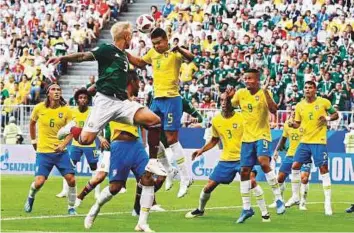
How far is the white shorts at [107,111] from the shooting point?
17.4 metres

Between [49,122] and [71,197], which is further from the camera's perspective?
[49,122]

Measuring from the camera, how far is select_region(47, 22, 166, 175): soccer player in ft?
56.3

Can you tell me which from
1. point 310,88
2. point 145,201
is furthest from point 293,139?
point 145,201

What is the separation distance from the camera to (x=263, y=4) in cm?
4284

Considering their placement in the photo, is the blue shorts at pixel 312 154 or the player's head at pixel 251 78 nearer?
the player's head at pixel 251 78

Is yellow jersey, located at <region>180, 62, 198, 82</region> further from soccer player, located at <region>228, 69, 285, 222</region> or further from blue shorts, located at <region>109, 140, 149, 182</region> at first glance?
blue shorts, located at <region>109, 140, 149, 182</region>

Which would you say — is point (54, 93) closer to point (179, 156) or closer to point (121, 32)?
point (179, 156)

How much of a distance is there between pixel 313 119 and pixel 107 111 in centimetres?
738

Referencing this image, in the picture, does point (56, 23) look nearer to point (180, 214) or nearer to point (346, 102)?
point (346, 102)

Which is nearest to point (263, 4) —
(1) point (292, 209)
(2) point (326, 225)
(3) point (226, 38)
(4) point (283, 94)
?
(3) point (226, 38)

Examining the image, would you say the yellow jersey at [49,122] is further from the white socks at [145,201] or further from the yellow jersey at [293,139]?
the yellow jersey at [293,139]

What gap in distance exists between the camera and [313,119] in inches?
931

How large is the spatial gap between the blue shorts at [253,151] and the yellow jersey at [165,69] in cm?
182

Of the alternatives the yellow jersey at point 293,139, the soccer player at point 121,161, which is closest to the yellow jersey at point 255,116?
the soccer player at point 121,161
